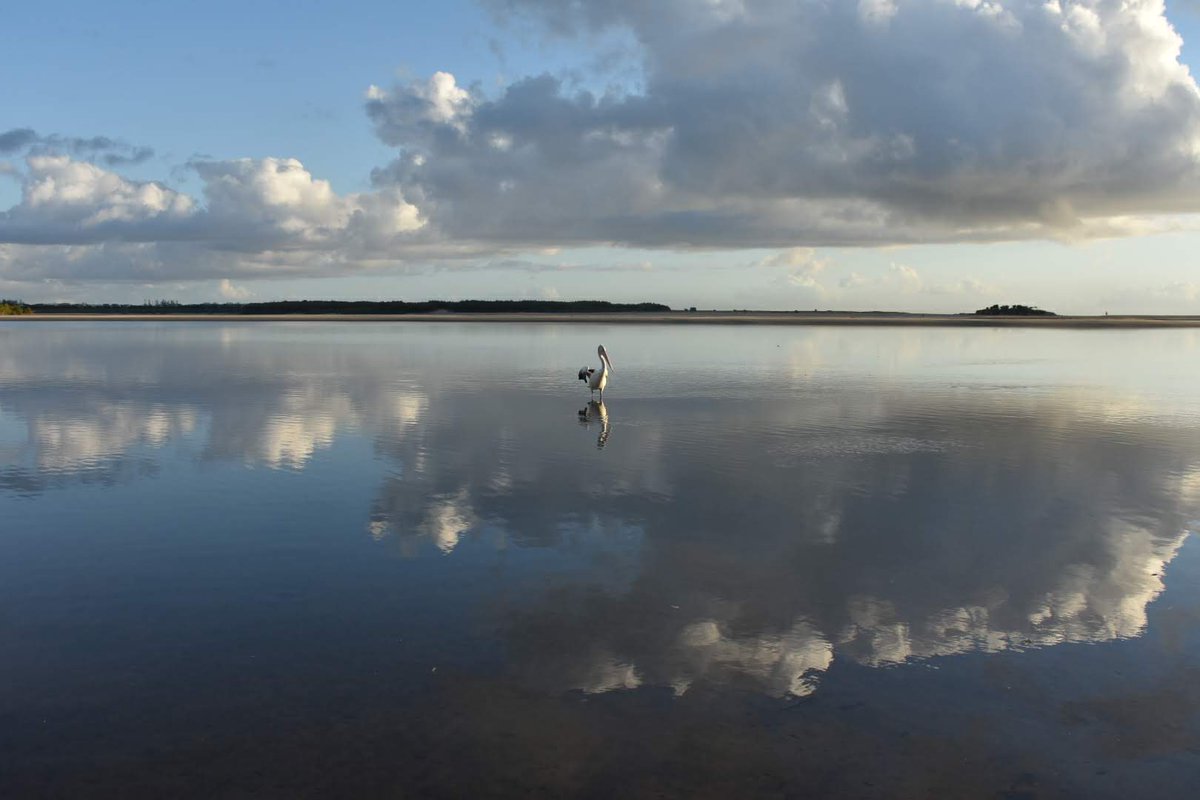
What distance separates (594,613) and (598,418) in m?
12.4

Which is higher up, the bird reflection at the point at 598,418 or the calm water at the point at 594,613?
the bird reflection at the point at 598,418

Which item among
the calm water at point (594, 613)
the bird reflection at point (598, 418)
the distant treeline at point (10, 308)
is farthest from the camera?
the distant treeline at point (10, 308)

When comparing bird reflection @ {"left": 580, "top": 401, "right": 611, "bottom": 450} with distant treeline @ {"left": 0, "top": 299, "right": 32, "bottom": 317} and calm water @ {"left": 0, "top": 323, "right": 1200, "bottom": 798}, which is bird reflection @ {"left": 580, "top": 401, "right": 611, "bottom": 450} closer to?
calm water @ {"left": 0, "top": 323, "right": 1200, "bottom": 798}

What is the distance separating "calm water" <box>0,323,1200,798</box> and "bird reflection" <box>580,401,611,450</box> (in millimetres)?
954

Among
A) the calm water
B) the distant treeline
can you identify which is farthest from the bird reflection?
the distant treeline

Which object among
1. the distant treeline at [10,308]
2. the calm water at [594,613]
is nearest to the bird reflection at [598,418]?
the calm water at [594,613]

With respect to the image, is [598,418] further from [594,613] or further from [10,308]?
[10,308]

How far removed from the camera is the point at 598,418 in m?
20.1

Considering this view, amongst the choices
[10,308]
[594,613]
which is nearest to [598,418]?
[594,613]

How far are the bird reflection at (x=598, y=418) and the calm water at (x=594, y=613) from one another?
95 centimetres

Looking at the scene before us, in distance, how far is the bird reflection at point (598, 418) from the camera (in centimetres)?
1712

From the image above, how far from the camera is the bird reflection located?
1712 cm

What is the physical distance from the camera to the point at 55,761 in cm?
539

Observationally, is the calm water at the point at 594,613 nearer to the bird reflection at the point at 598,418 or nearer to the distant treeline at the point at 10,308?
the bird reflection at the point at 598,418
